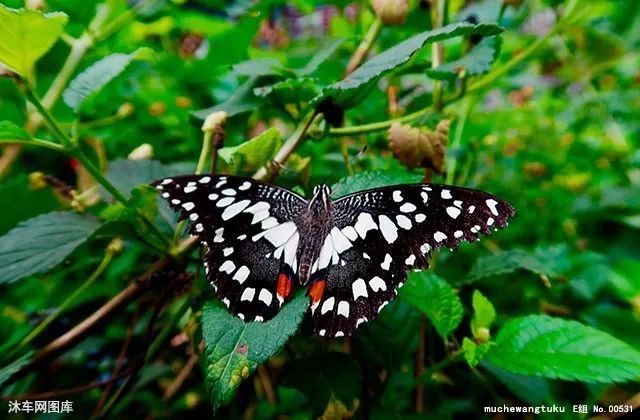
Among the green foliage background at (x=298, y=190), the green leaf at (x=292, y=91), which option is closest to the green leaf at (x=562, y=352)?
the green foliage background at (x=298, y=190)

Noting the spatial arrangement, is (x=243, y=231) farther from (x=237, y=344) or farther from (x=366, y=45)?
(x=366, y=45)

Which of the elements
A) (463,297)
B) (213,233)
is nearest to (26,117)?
(213,233)

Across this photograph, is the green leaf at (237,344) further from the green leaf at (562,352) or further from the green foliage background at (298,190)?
the green leaf at (562,352)

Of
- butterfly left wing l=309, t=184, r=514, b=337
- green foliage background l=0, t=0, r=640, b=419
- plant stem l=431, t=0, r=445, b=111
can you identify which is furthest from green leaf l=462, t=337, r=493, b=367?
plant stem l=431, t=0, r=445, b=111

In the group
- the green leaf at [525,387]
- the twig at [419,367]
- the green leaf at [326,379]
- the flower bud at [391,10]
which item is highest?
the flower bud at [391,10]

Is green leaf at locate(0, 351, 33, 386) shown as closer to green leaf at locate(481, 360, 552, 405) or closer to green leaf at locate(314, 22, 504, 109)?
green leaf at locate(314, 22, 504, 109)
